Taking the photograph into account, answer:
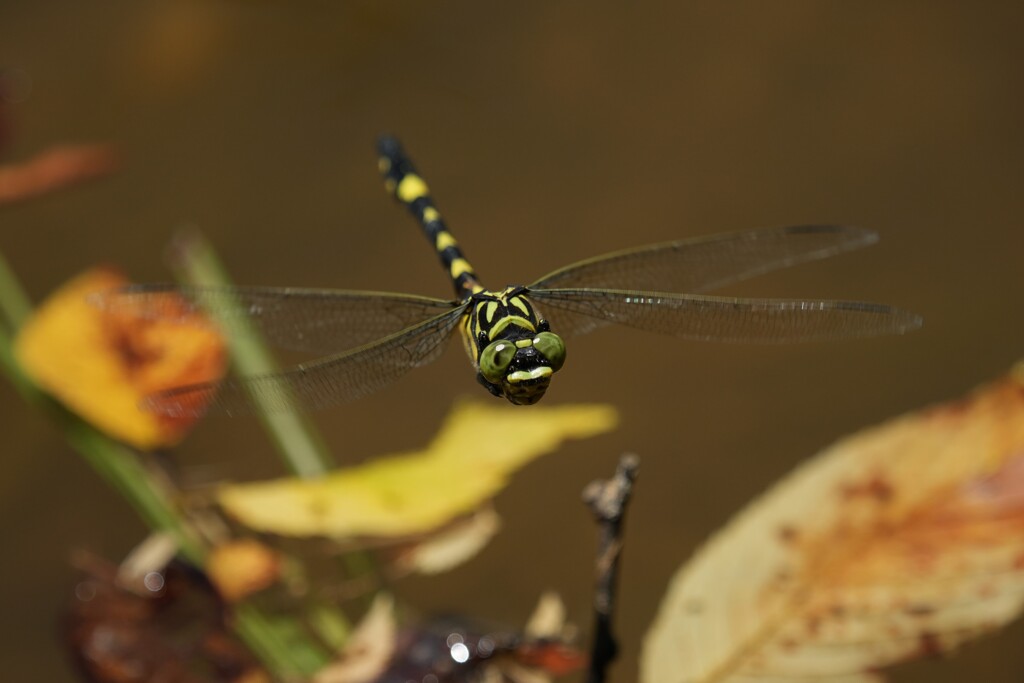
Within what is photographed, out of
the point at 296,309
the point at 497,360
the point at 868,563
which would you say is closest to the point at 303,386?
the point at 296,309

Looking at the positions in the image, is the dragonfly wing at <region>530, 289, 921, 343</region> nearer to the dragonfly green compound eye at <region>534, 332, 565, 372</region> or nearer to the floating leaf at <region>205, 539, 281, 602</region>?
the dragonfly green compound eye at <region>534, 332, 565, 372</region>

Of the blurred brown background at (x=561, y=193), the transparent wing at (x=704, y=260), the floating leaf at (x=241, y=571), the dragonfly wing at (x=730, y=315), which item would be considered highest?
the blurred brown background at (x=561, y=193)

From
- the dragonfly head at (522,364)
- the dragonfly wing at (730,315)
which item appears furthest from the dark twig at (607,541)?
the dragonfly wing at (730,315)

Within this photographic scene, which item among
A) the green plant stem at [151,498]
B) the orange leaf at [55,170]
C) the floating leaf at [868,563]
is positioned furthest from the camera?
the orange leaf at [55,170]

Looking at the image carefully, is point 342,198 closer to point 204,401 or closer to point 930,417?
point 204,401

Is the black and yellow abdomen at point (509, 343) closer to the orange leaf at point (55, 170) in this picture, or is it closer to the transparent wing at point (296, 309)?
the transparent wing at point (296, 309)

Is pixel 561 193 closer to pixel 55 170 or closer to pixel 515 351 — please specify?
pixel 55 170

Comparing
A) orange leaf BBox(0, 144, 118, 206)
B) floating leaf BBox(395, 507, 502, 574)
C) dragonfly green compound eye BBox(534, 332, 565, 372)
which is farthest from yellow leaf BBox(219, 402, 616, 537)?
orange leaf BBox(0, 144, 118, 206)
